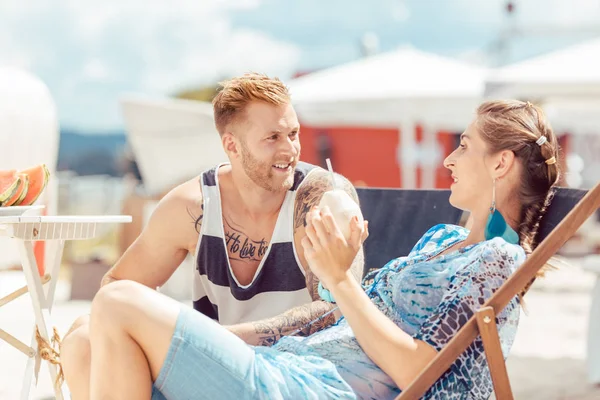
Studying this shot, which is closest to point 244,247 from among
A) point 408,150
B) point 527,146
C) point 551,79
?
point 527,146

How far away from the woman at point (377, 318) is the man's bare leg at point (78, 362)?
1.14ft

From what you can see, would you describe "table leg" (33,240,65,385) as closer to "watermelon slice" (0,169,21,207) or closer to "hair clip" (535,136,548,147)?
"watermelon slice" (0,169,21,207)

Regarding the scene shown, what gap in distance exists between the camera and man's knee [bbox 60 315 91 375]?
7.89 ft

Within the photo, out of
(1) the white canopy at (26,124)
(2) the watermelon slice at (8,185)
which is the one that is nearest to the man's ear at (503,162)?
(2) the watermelon slice at (8,185)

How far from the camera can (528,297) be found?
9.65 m

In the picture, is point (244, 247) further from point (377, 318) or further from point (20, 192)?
point (377, 318)

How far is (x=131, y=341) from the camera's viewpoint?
79.9 inches

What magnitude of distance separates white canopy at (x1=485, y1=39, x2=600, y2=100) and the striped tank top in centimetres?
485

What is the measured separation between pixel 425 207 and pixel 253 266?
2.65ft

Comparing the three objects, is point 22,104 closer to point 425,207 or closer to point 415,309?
point 425,207

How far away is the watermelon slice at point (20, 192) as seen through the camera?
3.00 metres

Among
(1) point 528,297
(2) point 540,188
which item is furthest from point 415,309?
(1) point 528,297

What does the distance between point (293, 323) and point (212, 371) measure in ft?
2.43

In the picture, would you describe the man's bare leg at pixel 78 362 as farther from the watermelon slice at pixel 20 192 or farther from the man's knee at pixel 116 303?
the watermelon slice at pixel 20 192
